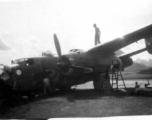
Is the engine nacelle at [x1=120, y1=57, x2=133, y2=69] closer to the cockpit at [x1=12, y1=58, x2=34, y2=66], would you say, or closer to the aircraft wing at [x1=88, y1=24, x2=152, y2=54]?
the aircraft wing at [x1=88, y1=24, x2=152, y2=54]

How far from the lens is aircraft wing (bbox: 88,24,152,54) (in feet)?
39.2

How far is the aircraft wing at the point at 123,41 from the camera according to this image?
1194 cm

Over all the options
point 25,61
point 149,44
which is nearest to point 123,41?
point 149,44

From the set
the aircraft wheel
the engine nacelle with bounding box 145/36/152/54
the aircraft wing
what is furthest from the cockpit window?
the engine nacelle with bounding box 145/36/152/54

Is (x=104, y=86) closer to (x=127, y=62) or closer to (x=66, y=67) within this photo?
(x=66, y=67)

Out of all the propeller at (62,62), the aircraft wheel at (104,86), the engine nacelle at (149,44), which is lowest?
the aircraft wheel at (104,86)

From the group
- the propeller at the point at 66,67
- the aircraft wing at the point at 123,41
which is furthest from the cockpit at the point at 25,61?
the aircraft wing at the point at 123,41

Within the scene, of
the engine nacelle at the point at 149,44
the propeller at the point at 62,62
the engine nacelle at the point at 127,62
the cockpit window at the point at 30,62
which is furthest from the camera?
the engine nacelle at the point at 127,62

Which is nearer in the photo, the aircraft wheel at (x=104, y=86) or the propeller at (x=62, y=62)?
the propeller at (x=62, y=62)

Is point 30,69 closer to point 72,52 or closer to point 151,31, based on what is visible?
point 72,52

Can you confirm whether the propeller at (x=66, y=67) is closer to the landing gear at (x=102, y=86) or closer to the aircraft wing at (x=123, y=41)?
the landing gear at (x=102, y=86)

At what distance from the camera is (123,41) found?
12.8 m

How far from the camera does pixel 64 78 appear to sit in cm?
1213

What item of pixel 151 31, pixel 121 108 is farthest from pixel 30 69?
pixel 151 31
